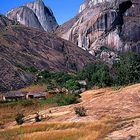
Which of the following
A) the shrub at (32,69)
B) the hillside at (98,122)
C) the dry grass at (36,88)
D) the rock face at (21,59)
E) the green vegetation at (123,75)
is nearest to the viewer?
the hillside at (98,122)

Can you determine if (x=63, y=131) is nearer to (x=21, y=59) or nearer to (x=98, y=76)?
(x=98, y=76)

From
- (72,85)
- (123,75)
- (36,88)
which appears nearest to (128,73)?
(123,75)

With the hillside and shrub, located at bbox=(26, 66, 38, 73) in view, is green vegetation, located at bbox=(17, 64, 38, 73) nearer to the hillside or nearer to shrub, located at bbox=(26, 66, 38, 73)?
shrub, located at bbox=(26, 66, 38, 73)

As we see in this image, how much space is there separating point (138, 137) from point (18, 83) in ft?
322

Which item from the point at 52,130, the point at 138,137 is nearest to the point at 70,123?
the point at 52,130

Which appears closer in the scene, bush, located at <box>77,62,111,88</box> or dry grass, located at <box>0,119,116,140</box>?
dry grass, located at <box>0,119,116,140</box>

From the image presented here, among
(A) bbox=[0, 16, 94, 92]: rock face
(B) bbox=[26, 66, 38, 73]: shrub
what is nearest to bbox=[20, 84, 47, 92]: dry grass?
(A) bbox=[0, 16, 94, 92]: rock face

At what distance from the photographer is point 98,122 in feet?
158

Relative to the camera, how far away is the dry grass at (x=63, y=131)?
42812 mm

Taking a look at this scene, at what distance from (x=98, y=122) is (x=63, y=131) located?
4.75 meters

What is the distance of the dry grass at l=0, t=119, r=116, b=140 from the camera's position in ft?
140

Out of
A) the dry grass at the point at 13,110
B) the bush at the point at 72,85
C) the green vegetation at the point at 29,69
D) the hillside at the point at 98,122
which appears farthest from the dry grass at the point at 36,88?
the hillside at the point at 98,122

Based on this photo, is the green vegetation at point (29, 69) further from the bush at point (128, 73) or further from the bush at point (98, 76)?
the bush at point (128, 73)

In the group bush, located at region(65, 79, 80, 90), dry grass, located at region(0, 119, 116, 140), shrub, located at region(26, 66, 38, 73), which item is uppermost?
shrub, located at region(26, 66, 38, 73)
